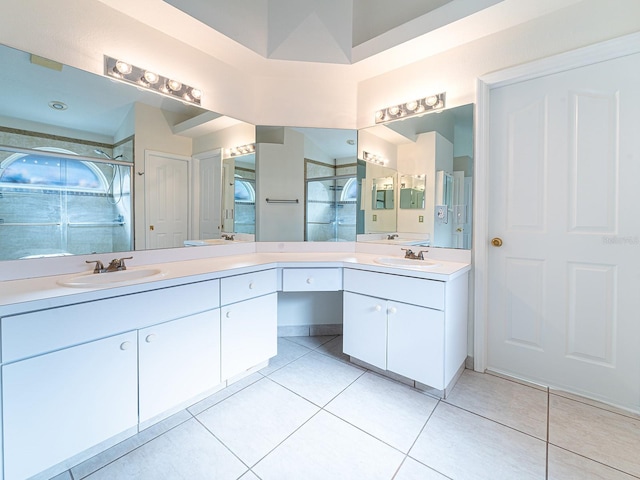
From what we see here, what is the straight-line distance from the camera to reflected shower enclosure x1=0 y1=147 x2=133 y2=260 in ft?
4.50

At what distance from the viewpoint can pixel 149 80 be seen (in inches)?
72.6

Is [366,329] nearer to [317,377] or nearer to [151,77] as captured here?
[317,377]

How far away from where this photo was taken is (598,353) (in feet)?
5.46

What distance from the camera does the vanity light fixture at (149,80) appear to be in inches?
66.4

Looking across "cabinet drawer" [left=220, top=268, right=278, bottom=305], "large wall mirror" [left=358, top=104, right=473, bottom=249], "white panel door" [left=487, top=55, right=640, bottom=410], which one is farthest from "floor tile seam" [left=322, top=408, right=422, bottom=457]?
"large wall mirror" [left=358, top=104, right=473, bottom=249]

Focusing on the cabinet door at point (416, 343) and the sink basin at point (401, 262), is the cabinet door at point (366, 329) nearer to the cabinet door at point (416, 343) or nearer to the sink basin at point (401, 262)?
the cabinet door at point (416, 343)

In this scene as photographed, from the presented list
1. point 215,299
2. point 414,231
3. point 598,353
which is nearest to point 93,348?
point 215,299

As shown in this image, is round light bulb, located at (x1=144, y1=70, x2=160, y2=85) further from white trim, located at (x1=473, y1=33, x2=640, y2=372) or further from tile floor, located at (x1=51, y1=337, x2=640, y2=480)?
white trim, located at (x1=473, y1=33, x2=640, y2=372)

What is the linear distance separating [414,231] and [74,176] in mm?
2259

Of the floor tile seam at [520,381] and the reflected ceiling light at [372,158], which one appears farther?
the reflected ceiling light at [372,158]

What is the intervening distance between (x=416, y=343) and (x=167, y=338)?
4.63 ft

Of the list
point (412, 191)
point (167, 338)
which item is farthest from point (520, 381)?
point (167, 338)

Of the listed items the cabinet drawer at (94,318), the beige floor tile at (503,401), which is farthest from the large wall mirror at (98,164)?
the beige floor tile at (503,401)

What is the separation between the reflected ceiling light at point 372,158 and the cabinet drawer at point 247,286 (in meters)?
1.29
